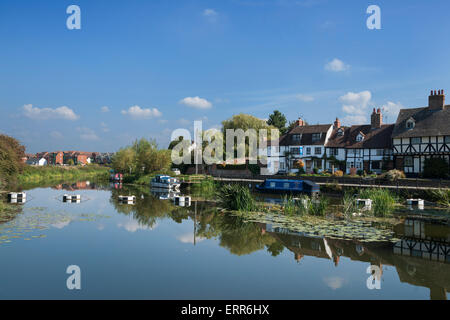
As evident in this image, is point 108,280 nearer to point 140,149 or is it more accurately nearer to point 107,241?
point 107,241

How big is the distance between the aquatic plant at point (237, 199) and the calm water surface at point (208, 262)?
156 inches

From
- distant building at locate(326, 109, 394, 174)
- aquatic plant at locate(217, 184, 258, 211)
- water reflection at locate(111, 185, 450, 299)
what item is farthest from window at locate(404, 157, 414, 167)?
aquatic plant at locate(217, 184, 258, 211)

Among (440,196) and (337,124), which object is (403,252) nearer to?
(440,196)

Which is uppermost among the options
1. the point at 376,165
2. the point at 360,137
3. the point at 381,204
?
the point at 360,137

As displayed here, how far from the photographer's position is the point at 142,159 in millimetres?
55688

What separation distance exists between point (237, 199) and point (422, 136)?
2802cm

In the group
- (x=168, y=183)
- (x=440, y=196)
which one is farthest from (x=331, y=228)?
(x=168, y=183)

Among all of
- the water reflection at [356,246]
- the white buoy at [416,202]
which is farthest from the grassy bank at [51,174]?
the white buoy at [416,202]

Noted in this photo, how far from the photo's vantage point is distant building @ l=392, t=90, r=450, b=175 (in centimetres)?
3778

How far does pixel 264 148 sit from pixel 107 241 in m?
46.3

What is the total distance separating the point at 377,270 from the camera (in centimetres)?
1008

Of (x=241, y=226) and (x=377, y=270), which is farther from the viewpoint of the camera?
(x=241, y=226)

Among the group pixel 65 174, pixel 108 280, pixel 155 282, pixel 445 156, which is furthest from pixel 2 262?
pixel 65 174

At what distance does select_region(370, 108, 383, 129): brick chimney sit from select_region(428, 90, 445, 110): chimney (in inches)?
264
